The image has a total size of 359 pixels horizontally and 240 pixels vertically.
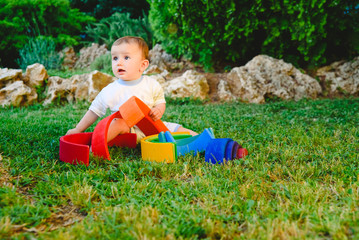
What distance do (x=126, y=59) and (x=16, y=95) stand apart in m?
4.14

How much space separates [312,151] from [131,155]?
5.59ft

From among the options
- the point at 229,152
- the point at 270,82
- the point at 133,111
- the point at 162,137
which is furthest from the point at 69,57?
the point at 229,152

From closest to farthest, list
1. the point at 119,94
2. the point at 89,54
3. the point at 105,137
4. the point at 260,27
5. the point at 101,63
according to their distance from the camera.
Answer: the point at 105,137 → the point at 119,94 → the point at 260,27 → the point at 101,63 → the point at 89,54

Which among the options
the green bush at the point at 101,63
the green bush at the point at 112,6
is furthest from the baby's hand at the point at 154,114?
the green bush at the point at 112,6

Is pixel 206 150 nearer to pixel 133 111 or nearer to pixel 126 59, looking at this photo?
pixel 133 111

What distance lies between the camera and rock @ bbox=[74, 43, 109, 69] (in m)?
9.44

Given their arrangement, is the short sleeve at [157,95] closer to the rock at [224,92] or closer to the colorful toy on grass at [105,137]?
the colorful toy on grass at [105,137]

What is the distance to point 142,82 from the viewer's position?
2934 mm

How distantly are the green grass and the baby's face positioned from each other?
2.54ft

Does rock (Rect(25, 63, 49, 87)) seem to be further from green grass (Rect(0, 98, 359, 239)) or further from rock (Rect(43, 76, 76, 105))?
green grass (Rect(0, 98, 359, 239))

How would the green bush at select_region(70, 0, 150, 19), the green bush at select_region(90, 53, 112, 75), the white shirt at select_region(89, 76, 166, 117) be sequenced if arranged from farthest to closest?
the green bush at select_region(70, 0, 150, 19), the green bush at select_region(90, 53, 112, 75), the white shirt at select_region(89, 76, 166, 117)

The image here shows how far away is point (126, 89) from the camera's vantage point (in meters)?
2.88

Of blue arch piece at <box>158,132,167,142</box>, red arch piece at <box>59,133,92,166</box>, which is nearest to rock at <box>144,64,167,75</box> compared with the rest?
blue arch piece at <box>158,132,167,142</box>

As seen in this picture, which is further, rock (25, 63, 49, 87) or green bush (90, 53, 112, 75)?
green bush (90, 53, 112, 75)
